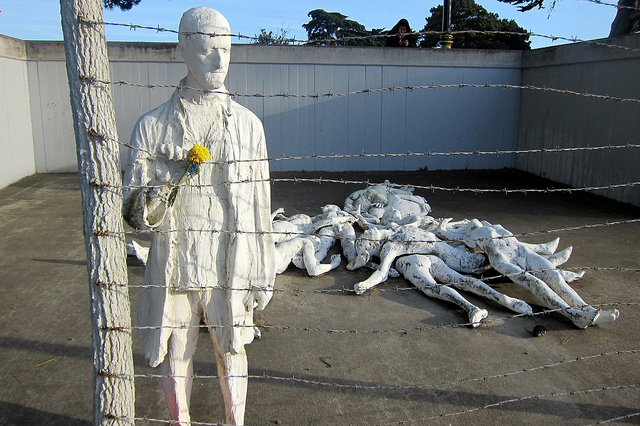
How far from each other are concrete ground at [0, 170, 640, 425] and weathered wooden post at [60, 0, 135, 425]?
1.78ft

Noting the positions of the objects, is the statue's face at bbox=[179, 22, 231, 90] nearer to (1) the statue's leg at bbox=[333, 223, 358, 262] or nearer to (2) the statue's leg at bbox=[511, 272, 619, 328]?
(2) the statue's leg at bbox=[511, 272, 619, 328]

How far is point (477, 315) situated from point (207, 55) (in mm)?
2670

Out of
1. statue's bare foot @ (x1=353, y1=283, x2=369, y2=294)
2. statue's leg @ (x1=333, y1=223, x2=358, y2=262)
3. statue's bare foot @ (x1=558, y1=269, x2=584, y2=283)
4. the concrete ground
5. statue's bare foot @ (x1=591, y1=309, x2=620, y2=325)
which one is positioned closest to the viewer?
the concrete ground

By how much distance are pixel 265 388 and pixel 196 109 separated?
5.59ft

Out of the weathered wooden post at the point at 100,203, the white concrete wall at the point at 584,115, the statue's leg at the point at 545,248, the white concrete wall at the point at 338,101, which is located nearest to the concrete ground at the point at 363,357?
the statue's leg at the point at 545,248

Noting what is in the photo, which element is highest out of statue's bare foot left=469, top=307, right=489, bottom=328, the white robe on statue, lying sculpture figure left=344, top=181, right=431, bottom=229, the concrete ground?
the white robe on statue

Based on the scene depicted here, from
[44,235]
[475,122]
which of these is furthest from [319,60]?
[44,235]

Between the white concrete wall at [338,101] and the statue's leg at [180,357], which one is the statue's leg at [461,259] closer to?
the statue's leg at [180,357]

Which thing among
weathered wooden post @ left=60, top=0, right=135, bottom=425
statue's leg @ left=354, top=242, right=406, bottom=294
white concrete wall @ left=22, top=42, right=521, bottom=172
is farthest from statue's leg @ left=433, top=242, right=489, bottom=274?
white concrete wall @ left=22, top=42, right=521, bottom=172

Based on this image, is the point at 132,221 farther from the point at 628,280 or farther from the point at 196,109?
the point at 628,280

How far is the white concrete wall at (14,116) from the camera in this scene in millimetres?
8211

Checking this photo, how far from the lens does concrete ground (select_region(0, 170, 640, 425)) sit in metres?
2.72

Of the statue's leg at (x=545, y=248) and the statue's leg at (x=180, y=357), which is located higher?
the statue's leg at (x=180, y=357)

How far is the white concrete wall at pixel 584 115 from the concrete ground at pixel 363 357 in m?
2.96
